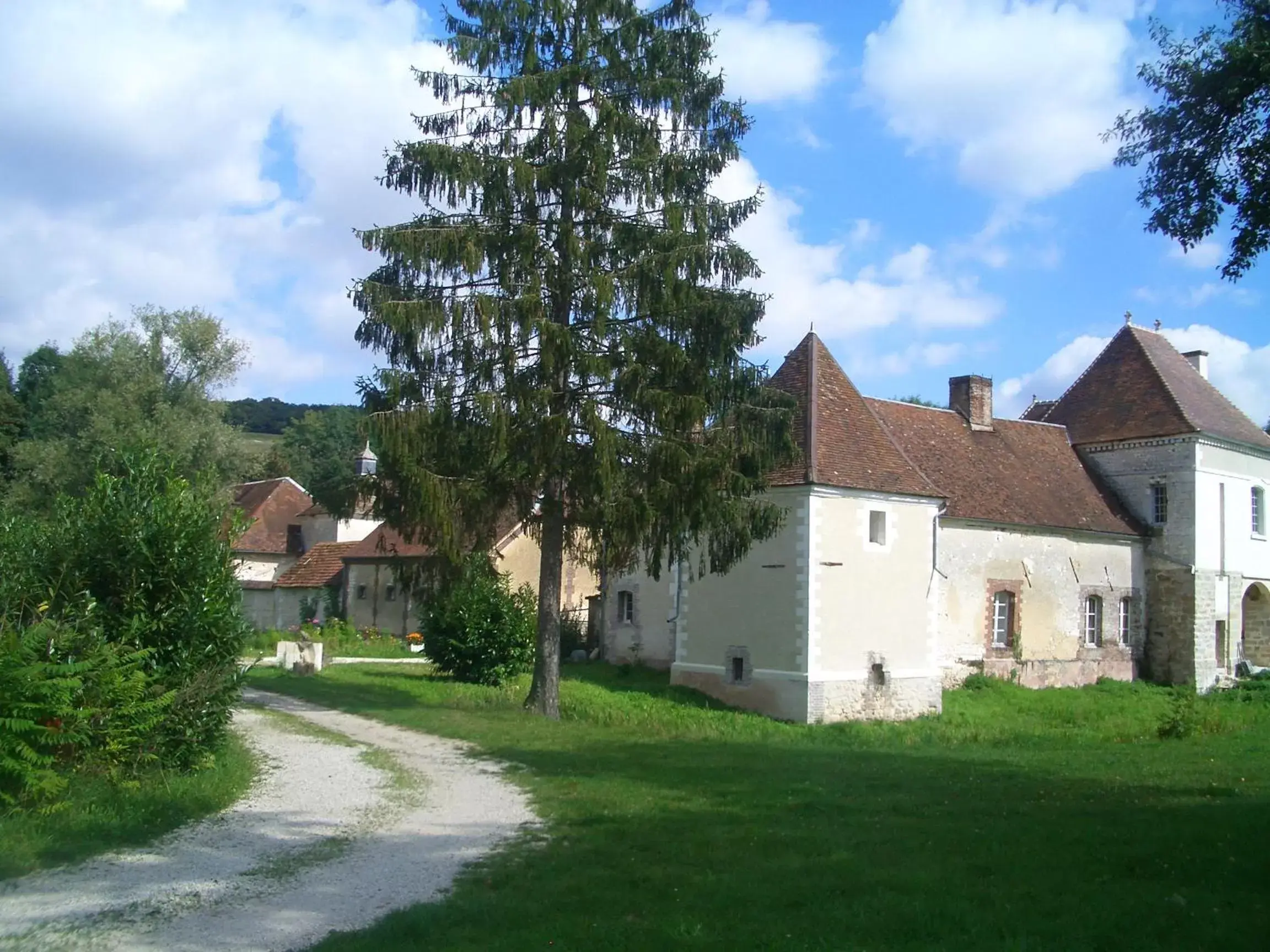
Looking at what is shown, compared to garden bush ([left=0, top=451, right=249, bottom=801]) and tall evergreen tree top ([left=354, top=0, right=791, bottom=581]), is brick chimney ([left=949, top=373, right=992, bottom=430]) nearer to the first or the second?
tall evergreen tree top ([left=354, top=0, right=791, bottom=581])

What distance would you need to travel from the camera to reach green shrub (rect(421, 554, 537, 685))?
23.5 metres

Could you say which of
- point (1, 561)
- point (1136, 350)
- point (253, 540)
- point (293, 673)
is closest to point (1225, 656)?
point (1136, 350)

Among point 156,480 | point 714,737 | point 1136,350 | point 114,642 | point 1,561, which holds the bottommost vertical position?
point 714,737

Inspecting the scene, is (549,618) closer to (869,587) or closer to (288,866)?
(869,587)

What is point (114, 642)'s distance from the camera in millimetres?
10805

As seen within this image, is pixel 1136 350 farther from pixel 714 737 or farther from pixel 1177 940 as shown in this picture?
pixel 1177 940

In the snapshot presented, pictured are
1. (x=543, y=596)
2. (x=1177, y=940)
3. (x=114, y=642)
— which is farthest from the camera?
(x=543, y=596)

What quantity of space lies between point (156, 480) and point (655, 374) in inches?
290

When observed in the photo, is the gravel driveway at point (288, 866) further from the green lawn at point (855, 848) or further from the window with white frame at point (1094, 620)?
the window with white frame at point (1094, 620)

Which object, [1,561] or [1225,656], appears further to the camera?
[1225,656]

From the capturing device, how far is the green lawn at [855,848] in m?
6.51

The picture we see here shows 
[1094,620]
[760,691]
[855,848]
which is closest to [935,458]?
[1094,620]

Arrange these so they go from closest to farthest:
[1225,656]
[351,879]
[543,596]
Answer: [351,879]
[543,596]
[1225,656]

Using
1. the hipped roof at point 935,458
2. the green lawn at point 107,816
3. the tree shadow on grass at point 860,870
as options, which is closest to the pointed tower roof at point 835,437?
the hipped roof at point 935,458
